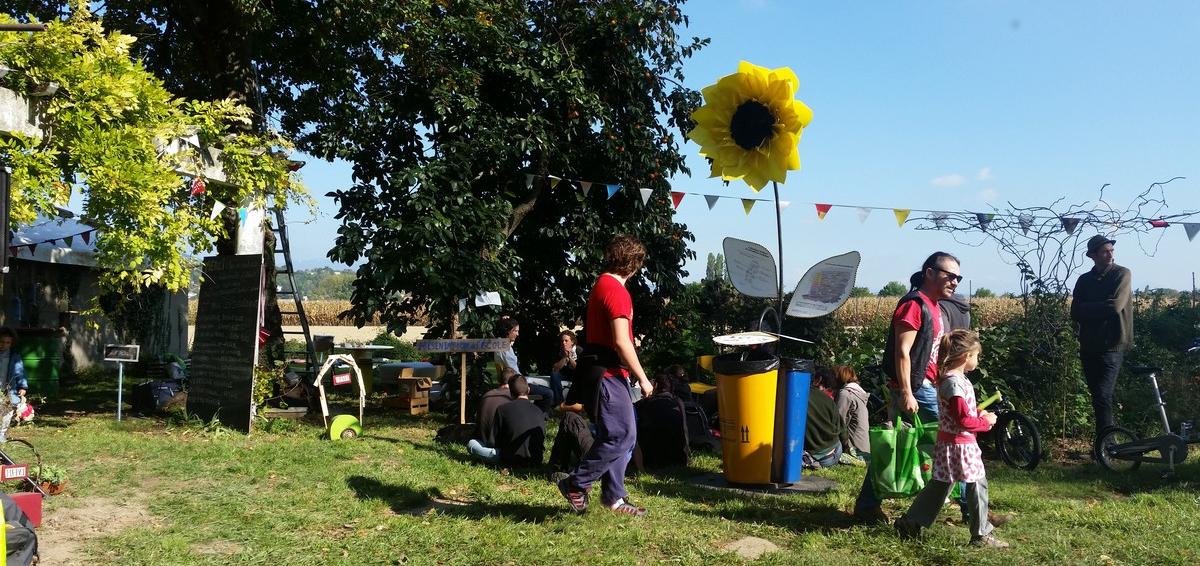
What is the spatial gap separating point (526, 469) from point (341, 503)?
167cm

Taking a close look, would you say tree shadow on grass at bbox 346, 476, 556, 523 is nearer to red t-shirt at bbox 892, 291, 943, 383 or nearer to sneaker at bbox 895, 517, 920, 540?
sneaker at bbox 895, 517, 920, 540

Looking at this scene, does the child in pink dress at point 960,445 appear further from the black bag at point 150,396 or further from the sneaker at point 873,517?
the black bag at point 150,396

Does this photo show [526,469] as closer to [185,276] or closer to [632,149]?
[185,276]

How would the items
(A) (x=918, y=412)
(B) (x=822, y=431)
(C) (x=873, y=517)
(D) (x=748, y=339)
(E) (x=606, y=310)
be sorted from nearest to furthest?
(E) (x=606, y=310)
(C) (x=873, y=517)
(A) (x=918, y=412)
(D) (x=748, y=339)
(B) (x=822, y=431)

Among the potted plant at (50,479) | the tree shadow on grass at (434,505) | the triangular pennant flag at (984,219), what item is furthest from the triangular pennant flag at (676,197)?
the potted plant at (50,479)

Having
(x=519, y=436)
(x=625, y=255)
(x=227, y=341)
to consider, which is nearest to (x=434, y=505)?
(x=519, y=436)

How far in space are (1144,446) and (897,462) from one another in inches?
134

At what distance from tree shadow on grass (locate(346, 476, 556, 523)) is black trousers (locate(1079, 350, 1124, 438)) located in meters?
4.97

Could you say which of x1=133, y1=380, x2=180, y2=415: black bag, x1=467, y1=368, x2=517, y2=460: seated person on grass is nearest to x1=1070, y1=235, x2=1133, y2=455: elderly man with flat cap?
x1=467, y1=368, x2=517, y2=460: seated person on grass

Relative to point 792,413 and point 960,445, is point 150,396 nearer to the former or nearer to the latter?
point 792,413

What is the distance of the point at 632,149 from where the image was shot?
1148 cm

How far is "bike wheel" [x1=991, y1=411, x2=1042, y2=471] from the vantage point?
7.47 meters

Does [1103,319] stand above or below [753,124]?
below

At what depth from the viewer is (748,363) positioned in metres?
6.23
